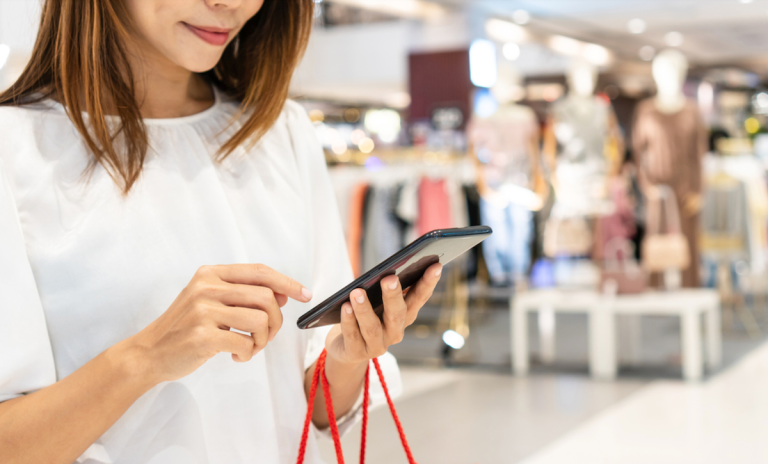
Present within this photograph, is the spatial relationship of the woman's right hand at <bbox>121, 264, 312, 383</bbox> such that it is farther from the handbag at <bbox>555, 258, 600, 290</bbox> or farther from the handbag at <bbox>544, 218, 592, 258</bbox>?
the handbag at <bbox>555, 258, 600, 290</bbox>

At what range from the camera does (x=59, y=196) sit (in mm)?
883

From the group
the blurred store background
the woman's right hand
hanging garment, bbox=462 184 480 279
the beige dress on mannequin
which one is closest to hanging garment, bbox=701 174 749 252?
the blurred store background

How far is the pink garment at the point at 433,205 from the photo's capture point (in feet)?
18.3

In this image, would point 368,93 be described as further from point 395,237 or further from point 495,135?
point 395,237

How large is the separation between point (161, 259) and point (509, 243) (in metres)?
6.42

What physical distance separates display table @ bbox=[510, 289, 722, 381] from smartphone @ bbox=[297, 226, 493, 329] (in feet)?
13.9

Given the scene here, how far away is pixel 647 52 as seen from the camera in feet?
31.7

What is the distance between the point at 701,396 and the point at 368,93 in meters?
9.52

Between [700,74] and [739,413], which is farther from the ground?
[700,74]

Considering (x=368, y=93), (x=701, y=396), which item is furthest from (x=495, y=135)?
(x=368, y=93)

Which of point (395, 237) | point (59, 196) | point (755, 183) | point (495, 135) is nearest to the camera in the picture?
point (59, 196)

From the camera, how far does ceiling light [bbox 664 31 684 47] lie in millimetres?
8700

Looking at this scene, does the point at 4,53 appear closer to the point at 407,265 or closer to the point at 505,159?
the point at 407,265

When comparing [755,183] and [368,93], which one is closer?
[755,183]
